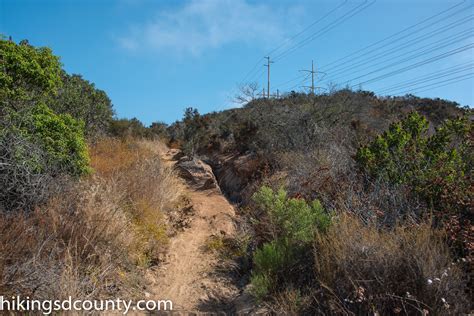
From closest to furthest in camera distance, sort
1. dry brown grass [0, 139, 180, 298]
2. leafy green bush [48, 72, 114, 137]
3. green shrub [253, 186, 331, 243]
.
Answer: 1. dry brown grass [0, 139, 180, 298]
2. green shrub [253, 186, 331, 243]
3. leafy green bush [48, 72, 114, 137]

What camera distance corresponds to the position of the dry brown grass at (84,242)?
3424 mm

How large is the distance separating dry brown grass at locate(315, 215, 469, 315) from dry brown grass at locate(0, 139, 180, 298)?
8.64 ft

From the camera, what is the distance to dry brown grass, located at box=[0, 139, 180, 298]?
342 cm

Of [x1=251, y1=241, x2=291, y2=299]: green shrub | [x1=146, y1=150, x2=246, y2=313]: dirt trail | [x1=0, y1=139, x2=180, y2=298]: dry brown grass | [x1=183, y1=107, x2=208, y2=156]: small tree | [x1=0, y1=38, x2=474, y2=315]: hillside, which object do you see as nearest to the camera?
[x1=0, y1=38, x2=474, y2=315]: hillside

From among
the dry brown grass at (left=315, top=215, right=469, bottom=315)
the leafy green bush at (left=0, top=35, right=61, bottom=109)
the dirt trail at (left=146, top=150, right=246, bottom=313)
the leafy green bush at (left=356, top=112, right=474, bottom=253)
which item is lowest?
the dirt trail at (left=146, top=150, right=246, bottom=313)

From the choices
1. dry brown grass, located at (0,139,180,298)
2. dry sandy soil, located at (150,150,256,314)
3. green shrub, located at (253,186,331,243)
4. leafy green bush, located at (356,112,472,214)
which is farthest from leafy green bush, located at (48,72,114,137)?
leafy green bush, located at (356,112,472,214)

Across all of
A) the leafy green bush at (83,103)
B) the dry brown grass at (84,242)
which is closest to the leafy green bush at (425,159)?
the dry brown grass at (84,242)

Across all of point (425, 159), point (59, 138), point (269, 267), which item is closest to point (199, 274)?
point (269, 267)

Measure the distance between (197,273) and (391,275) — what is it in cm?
318

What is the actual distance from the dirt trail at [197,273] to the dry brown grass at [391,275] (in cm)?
161

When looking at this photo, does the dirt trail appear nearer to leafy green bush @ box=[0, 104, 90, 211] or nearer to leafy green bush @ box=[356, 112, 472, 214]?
leafy green bush @ box=[0, 104, 90, 211]

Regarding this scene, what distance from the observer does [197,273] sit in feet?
17.9

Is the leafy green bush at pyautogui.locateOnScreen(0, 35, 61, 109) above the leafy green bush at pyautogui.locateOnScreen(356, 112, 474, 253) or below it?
above

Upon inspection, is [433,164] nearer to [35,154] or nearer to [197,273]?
[197,273]
